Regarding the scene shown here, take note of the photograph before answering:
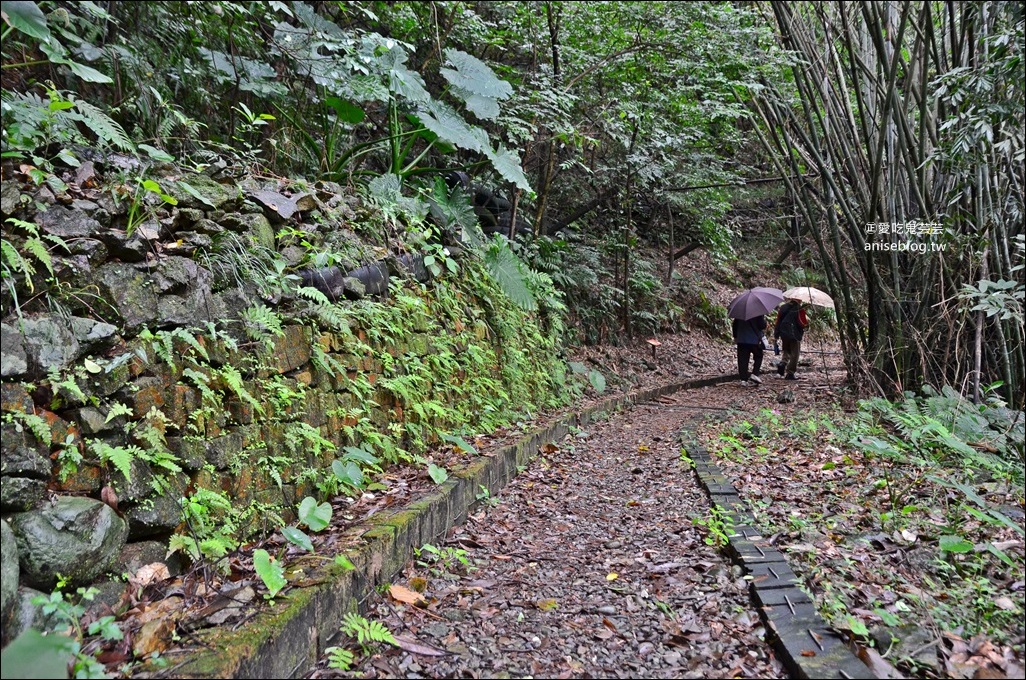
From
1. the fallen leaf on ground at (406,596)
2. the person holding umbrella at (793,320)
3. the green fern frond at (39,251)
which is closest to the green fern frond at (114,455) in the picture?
the green fern frond at (39,251)

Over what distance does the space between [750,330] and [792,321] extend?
32.4 inches

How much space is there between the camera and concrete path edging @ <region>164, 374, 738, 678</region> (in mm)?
2045

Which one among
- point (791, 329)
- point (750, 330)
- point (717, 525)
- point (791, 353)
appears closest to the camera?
point (717, 525)

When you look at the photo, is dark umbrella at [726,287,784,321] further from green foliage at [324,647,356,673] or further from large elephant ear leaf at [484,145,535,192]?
green foliage at [324,647,356,673]

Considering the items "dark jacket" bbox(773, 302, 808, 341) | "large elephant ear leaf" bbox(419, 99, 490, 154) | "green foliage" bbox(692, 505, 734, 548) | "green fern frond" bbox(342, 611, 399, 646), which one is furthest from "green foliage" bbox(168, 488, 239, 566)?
"dark jacket" bbox(773, 302, 808, 341)

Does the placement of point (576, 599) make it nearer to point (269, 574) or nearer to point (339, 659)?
point (339, 659)

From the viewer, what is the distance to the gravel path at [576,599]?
2.58 meters

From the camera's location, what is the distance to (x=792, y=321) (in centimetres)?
1127

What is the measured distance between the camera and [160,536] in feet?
8.12

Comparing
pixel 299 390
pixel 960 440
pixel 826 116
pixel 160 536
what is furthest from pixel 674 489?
pixel 826 116

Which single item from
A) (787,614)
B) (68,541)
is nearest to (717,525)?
(787,614)

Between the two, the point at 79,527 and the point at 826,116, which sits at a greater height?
the point at 826,116

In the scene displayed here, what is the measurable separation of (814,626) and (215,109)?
5.52 meters

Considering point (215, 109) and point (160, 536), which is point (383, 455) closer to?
point (160, 536)
